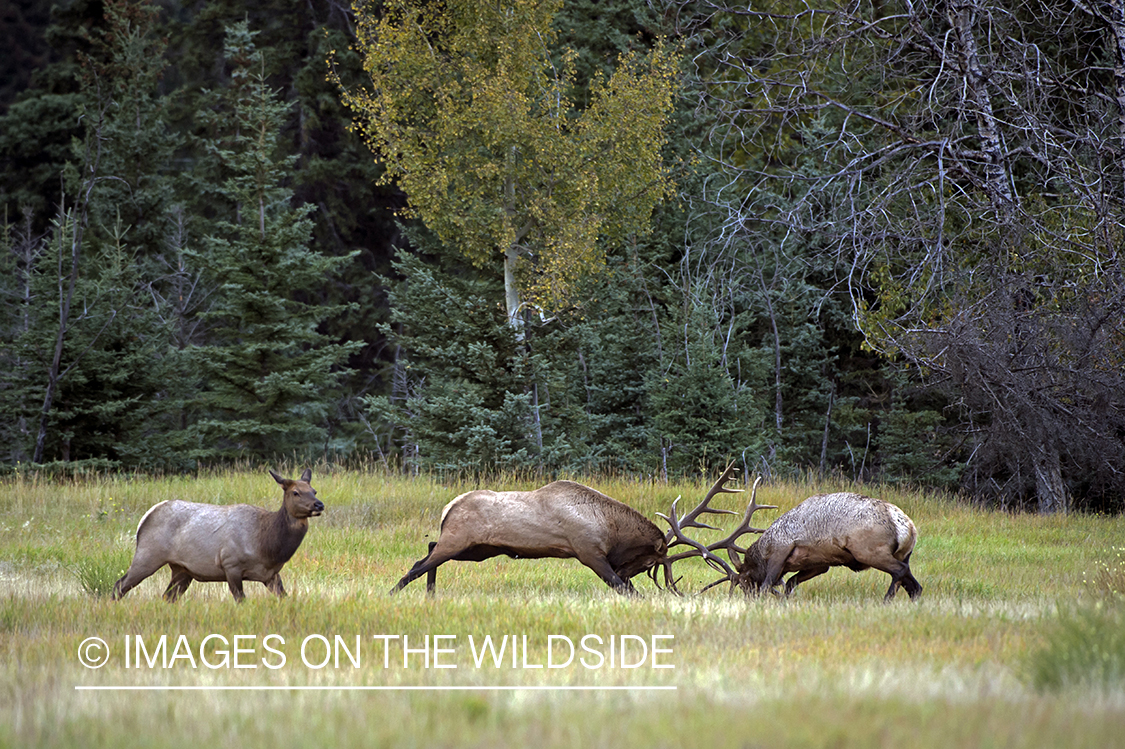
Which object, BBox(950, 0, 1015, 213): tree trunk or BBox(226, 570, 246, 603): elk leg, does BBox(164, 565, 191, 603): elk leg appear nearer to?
BBox(226, 570, 246, 603): elk leg

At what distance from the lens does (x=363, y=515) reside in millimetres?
14711

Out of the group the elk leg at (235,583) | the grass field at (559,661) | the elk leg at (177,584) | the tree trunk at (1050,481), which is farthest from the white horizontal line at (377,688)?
the tree trunk at (1050,481)

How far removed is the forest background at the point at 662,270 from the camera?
16.1m

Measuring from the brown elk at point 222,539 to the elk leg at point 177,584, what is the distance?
8.8 inches

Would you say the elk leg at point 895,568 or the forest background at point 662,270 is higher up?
the forest background at point 662,270

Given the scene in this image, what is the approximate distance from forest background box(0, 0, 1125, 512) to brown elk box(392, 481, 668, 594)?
7956 mm

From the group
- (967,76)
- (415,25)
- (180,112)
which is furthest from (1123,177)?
(180,112)

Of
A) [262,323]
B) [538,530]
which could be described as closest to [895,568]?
[538,530]

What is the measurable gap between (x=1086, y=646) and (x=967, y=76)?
13303 mm

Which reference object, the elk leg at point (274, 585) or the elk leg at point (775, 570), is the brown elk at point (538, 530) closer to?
the elk leg at point (274, 585)

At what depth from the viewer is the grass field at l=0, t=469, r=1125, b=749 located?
395 cm

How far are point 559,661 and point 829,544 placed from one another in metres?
3.47

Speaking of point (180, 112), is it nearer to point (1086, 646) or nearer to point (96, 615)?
point (96, 615)

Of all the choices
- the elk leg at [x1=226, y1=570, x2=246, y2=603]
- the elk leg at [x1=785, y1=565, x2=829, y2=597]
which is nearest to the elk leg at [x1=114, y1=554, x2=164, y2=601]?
the elk leg at [x1=226, y1=570, x2=246, y2=603]
